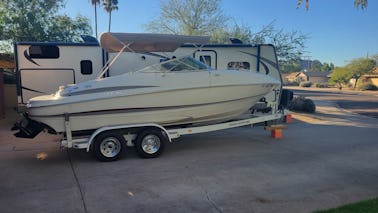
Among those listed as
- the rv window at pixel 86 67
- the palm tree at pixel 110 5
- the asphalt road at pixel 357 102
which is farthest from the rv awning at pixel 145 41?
the palm tree at pixel 110 5

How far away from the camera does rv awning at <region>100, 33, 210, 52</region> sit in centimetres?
718

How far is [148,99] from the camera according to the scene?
6816 millimetres

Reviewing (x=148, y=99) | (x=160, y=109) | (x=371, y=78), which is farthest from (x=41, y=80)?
(x=371, y=78)

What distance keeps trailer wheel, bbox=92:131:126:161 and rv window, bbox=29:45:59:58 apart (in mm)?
4330

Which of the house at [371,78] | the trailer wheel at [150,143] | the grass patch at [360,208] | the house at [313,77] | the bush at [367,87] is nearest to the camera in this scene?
the grass patch at [360,208]

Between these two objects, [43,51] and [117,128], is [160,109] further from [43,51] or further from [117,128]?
[43,51]

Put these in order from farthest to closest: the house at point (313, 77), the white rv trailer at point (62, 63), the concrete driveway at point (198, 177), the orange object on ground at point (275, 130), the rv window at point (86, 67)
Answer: the house at point (313, 77)
the rv window at point (86, 67)
the white rv trailer at point (62, 63)
the orange object on ground at point (275, 130)
the concrete driveway at point (198, 177)

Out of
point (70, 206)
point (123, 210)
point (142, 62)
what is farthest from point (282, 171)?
point (142, 62)

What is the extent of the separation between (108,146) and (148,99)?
129 centimetres

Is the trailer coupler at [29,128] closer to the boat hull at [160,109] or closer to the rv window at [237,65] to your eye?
the boat hull at [160,109]

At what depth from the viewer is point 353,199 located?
15.4ft

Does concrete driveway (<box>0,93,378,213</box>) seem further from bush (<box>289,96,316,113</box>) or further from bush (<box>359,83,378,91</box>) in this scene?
bush (<box>359,83,378,91</box>)

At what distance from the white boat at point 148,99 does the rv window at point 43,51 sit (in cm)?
298

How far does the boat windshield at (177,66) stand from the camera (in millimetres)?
7047
